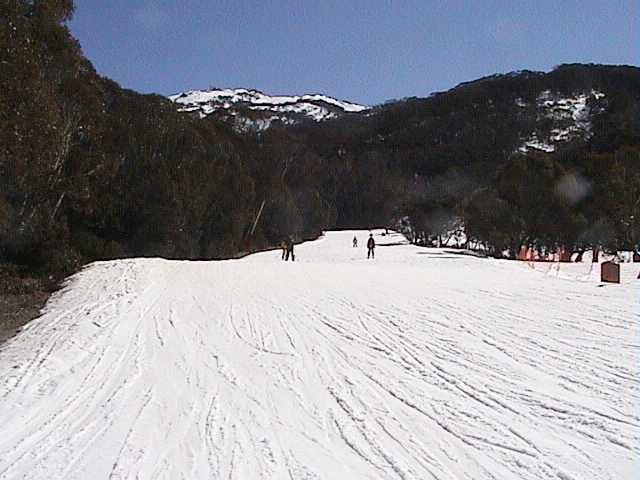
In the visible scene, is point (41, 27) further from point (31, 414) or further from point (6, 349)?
point (31, 414)

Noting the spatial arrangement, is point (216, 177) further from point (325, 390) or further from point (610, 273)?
point (325, 390)

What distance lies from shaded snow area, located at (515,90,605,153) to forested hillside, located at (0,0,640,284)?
3.34 feet

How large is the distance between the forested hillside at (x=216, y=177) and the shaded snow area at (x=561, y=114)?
3.34 feet

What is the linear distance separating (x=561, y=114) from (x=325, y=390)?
129 meters

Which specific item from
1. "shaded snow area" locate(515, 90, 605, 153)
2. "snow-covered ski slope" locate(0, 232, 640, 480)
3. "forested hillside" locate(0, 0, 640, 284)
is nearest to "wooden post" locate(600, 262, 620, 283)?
"snow-covered ski slope" locate(0, 232, 640, 480)

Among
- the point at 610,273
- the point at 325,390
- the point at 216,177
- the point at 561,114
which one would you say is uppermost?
the point at 561,114

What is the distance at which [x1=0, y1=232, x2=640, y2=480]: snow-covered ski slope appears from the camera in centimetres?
549

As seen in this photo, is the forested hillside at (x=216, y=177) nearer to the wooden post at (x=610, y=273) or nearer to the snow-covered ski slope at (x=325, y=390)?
the snow-covered ski slope at (x=325, y=390)

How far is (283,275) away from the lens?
2242 centimetres

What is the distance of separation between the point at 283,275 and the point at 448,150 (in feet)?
287

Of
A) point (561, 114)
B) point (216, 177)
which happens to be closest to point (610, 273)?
point (216, 177)

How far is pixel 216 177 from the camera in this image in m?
40.2

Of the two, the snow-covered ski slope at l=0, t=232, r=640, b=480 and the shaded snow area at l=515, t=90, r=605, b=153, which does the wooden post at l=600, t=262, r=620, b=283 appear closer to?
the snow-covered ski slope at l=0, t=232, r=640, b=480

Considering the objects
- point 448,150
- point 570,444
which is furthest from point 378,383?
point 448,150
